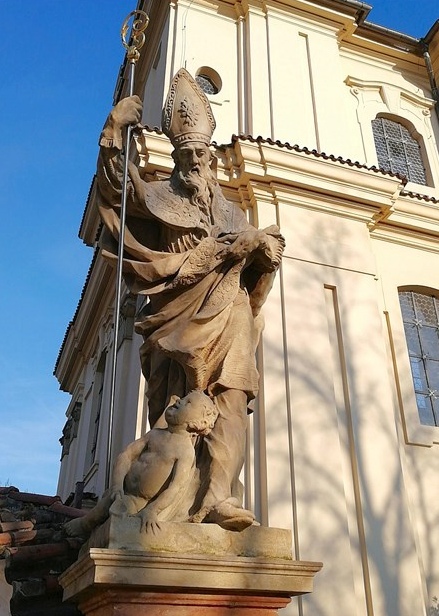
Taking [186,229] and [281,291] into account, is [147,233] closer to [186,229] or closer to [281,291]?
[186,229]

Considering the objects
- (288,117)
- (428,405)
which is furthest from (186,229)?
(288,117)

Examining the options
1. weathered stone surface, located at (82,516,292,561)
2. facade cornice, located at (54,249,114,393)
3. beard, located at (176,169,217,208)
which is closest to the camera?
→ weathered stone surface, located at (82,516,292,561)

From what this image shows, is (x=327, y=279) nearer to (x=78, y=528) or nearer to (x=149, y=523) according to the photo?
(x=78, y=528)

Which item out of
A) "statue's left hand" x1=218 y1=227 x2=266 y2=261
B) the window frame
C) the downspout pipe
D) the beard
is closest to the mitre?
the beard

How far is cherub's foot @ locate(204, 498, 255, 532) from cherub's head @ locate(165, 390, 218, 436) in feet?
1.14

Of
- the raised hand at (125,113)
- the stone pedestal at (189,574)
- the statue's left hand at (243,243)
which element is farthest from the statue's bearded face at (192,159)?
the stone pedestal at (189,574)

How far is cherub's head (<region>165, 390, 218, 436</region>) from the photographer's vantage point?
2.65 meters

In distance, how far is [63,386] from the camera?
56.9 ft

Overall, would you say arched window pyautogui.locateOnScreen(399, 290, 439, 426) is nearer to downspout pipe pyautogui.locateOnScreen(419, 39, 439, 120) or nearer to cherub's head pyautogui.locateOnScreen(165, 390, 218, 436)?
downspout pipe pyautogui.locateOnScreen(419, 39, 439, 120)

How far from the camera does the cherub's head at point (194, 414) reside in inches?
104

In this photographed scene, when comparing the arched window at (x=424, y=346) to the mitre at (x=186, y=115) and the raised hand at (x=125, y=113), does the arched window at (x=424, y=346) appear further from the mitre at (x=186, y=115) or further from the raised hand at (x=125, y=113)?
the raised hand at (x=125, y=113)

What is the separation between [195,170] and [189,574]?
215 cm

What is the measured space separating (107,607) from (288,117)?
8.83 metres

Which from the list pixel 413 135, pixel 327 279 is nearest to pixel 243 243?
pixel 327 279
